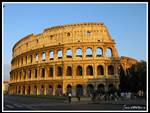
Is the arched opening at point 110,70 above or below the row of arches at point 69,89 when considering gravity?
above

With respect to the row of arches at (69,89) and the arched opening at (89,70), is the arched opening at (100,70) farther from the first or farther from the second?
the row of arches at (69,89)

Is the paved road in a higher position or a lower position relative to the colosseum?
lower

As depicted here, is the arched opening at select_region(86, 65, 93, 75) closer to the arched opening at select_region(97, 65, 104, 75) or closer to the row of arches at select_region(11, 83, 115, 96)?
the arched opening at select_region(97, 65, 104, 75)

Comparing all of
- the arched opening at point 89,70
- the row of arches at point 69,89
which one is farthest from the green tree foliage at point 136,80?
the arched opening at point 89,70

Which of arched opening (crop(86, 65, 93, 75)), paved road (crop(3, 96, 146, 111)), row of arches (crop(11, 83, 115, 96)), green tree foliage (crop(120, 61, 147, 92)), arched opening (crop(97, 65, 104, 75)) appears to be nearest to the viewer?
paved road (crop(3, 96, 146, 111))

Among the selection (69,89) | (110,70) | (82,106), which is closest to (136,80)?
(110,70)

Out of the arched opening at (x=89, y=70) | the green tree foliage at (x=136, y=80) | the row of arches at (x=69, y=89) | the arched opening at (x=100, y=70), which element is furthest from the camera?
the arched opening at (x=89, y=70)

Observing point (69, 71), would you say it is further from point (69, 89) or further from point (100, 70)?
point (100, 70)

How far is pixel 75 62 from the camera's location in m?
47.4

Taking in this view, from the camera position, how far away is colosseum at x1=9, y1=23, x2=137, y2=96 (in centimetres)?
4656

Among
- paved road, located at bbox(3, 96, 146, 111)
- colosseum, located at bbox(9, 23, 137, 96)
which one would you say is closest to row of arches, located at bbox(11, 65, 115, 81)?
colosseum, located at bbox(9, 23, 137, 96)

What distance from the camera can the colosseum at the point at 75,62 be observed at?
46562mm

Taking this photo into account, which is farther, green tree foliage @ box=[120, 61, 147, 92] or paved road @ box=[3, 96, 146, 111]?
green tree foliage @ box=[120, 61, 147, 92]

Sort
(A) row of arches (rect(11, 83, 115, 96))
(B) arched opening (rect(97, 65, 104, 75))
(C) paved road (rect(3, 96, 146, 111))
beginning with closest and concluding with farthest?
(C) paved road (rect(3, 96, 146, 111)) < (A) row of arches (rect(11, 83, 115, 96)) < (B) arched opening (rect(97, 65, 104, 75))
